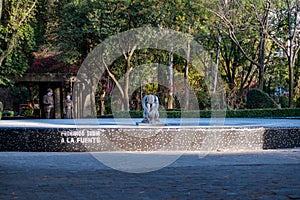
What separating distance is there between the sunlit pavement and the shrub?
15.3m

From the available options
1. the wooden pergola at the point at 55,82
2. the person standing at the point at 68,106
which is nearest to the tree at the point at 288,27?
the person standing at the point at 68,106

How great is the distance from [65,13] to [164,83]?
9.28 m

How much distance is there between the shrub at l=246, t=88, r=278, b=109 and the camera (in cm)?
2527

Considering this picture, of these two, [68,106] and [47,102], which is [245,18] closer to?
[68,106]

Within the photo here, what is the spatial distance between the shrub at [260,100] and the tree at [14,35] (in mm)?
11334

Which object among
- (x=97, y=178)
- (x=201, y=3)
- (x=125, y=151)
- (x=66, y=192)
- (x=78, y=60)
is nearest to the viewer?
(x=66, y=192)

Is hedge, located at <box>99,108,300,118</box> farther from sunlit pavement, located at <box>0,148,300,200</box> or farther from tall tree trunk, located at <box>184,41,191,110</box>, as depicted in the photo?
sunlit pavement, located at <box>0,148,300,200</box>

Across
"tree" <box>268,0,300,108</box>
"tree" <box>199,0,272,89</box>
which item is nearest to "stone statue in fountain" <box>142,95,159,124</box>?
"tree" <box>199,0,272,89</box>

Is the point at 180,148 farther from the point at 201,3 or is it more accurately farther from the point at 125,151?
the point at 201,3

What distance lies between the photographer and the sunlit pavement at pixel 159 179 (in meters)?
6.02

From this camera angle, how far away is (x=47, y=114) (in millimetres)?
25344

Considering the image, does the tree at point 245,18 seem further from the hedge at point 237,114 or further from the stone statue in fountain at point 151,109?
the stone statue in fountain at point 151,109

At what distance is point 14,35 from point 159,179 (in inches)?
838

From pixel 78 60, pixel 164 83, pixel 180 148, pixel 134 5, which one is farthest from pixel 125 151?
pixel 164 83
